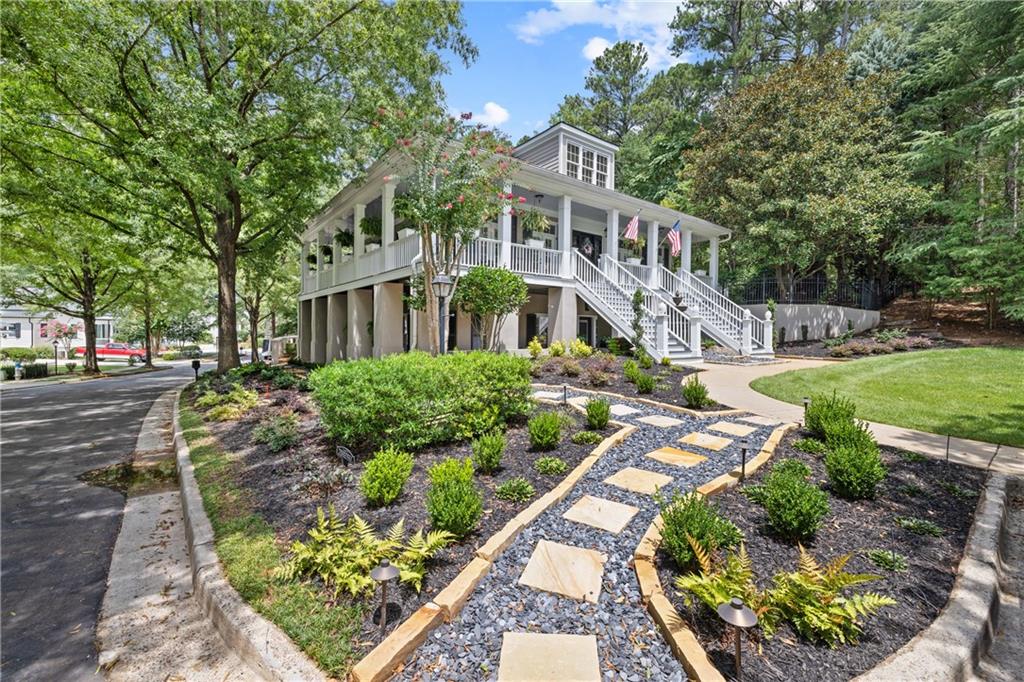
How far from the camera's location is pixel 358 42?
1062 centimetres

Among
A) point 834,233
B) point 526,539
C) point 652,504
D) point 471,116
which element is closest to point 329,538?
point 526,539

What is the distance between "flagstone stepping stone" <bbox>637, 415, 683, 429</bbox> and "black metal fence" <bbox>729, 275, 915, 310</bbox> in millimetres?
15216

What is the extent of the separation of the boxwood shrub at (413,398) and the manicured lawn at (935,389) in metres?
5.91

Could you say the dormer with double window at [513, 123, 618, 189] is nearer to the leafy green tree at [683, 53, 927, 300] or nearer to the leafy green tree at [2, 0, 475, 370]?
the leafy green tree at [2, 0, 475, 370]

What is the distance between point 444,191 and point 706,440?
6.00 metres

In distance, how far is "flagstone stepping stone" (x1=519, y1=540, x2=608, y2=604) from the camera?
273 cm

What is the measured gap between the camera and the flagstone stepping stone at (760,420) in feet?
20.2

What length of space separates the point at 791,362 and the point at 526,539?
13.3 meters

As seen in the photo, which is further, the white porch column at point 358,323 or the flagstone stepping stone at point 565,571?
the white porch column at point 358,323

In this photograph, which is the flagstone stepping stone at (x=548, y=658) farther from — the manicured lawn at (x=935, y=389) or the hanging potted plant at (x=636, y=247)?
the hanging potted plant at (x=636, y=247)

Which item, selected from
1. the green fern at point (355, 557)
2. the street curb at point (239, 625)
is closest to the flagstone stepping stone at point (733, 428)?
the green fern at point (355, 557)

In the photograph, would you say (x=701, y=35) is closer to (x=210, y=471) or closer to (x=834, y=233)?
(x=834, y=233)

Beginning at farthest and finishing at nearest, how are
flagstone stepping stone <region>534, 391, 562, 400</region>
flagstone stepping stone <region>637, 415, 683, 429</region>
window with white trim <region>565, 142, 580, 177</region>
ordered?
1. window with white trim <region>565, 142, 580, 177</region>
2. flagstone stepping stone <region>534, 391, 562, 400</region>
3. flagstone stepping stone <region>637, 415, 683, 429</region>

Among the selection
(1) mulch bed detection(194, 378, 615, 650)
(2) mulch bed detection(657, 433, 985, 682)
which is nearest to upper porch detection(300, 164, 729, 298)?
(1) mulch bed detection(194, 378, 615, 650)
